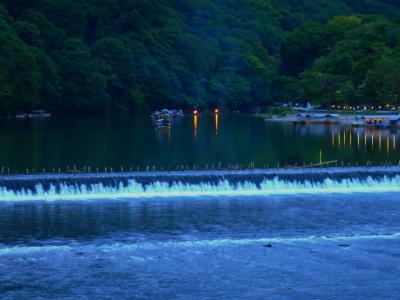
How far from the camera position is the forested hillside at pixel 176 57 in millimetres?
89312

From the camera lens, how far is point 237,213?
108 feet

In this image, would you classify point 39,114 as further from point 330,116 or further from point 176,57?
point 176,57

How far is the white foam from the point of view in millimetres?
35656

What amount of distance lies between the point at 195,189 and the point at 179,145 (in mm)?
19800

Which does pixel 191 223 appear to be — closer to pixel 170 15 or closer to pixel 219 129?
pixel 219 129

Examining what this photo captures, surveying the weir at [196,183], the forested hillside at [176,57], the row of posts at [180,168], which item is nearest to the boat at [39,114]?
the forested hillside at [176,57]

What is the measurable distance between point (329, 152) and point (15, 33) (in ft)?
152

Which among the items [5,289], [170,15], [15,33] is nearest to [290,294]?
[5,289]

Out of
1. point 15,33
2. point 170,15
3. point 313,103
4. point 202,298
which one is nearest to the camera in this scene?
point 202,298

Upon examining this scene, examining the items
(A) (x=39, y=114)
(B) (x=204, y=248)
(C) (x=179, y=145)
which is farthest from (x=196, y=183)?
(A) (x=39, y=114)

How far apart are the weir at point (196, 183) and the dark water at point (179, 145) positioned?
6.84 metres

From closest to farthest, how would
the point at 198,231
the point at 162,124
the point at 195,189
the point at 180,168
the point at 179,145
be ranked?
the point at 198,231 → the point at 195,189 → the point at 180,168 → the point at 179,145 → the point at 162,124

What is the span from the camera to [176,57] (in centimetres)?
11312

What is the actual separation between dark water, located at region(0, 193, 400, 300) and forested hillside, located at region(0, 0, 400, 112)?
48951 mm
